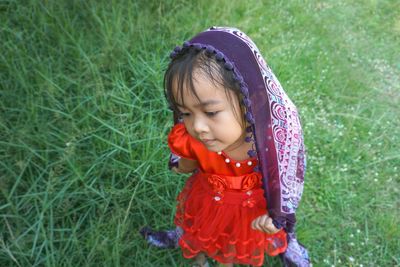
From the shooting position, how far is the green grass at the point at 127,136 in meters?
2.20

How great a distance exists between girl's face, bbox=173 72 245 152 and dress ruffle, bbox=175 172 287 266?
37 centimetres

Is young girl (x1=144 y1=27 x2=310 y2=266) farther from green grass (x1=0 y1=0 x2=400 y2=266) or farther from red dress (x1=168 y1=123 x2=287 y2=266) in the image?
green grass (x1=0 y1=0 x2=400 y2=266)

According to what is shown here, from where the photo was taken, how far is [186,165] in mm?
1932

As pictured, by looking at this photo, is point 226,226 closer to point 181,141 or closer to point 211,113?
point 181,141

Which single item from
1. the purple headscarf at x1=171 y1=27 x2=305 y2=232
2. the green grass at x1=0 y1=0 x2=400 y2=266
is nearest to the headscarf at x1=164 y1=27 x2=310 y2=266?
the purple headscarf at x1=171 y1=27 x2=305 y2=232

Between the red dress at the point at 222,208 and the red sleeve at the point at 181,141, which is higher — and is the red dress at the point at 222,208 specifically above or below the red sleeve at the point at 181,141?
below

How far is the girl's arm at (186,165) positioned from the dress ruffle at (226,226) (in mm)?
52

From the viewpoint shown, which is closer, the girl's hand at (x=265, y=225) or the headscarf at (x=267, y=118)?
the headscarf at (x=267, y=118)

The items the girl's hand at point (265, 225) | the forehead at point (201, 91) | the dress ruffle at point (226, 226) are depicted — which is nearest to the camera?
the forehead at point (201, 91)

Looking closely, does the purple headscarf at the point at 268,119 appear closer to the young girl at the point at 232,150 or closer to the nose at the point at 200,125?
the young girl at the point at 232,150

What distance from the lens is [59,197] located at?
7.30 feet

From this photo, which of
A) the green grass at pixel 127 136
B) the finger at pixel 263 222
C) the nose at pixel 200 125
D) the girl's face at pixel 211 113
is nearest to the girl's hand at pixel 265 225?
the finger at pixel 263 222

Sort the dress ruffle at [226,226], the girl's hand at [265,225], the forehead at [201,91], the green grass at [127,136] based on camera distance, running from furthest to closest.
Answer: the green grass at [127,136] → the dress ruffle at [226,226] → the girl's hand at [265,225] → the forehead at [201,91]

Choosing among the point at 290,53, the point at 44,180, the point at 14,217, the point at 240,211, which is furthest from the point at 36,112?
the point at 290,53
